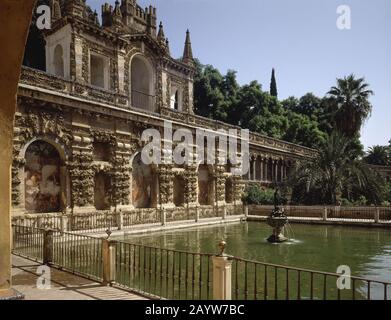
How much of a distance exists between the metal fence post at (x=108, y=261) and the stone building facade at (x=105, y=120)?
9.70 meters

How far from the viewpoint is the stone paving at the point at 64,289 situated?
7.20 metres

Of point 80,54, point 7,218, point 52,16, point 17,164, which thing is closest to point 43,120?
point 17,164

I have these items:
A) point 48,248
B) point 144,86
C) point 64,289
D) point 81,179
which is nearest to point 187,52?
point 144,86

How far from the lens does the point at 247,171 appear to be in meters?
34.3

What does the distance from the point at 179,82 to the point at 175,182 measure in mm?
7942

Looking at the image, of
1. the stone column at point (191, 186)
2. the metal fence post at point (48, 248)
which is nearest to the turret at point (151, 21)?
the stone column at point (191, 186)

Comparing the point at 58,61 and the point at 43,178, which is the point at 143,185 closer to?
the point at 43,178

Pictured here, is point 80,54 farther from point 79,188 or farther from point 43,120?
point 79,188

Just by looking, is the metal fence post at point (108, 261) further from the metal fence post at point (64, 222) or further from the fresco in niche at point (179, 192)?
the fresco in niche at point (179, 192)

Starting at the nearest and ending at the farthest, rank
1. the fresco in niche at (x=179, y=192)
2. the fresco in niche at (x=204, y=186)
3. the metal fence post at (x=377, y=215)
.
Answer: the metal fence post at (x=377, y=215), the fresco in niche at (x=179, y=192), the fresco in niche at (x=204, y=186)

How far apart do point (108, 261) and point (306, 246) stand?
31.9 feet

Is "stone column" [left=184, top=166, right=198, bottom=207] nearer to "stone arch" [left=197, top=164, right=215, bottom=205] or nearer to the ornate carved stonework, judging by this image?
"stone arch" [left=197, top=164, right=215, bottom=205]

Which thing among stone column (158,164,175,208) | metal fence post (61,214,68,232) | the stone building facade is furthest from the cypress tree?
metal fence post (61,214,68,232)

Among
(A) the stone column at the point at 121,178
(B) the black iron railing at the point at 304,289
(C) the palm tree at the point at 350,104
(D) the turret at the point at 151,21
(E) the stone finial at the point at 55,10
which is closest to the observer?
(B) the black iron railing at the point at 304,289
